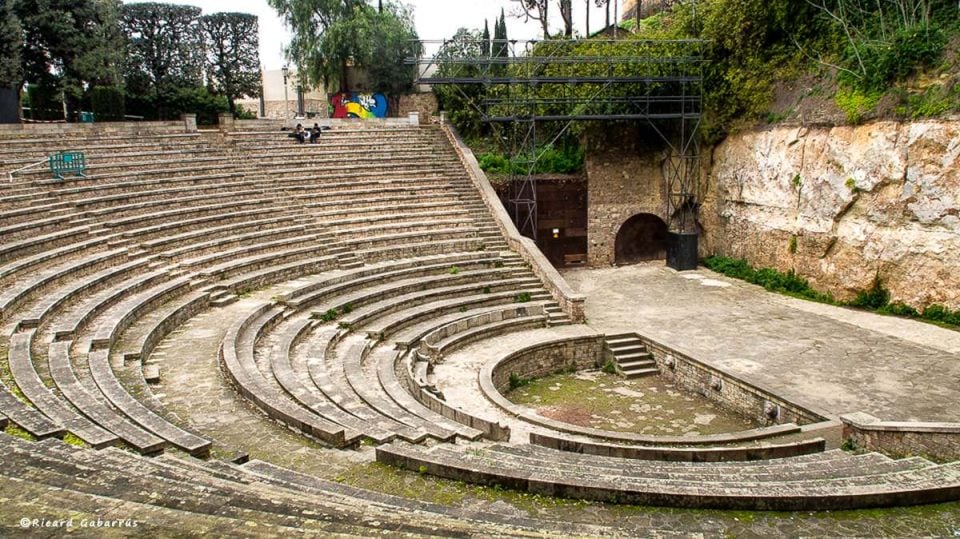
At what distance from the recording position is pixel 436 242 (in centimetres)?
1867

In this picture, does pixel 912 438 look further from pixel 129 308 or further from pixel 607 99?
pixel 607 99

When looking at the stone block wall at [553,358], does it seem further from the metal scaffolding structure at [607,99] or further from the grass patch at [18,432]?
the grass patch at [18,432]

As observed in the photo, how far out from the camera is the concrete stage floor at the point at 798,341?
11.7 metres

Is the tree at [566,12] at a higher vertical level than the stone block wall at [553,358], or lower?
higher

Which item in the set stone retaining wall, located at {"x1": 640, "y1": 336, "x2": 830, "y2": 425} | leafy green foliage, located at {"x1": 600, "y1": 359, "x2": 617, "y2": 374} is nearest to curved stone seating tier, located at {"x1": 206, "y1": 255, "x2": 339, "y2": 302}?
leafy green foliage, located at {"x1": 600, "y1": 359, "x2": 617, "y2": 374}

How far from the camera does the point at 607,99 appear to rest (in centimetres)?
2194

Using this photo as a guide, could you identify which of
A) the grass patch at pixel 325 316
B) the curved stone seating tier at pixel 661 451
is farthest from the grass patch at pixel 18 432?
the grass patch at pixel 325 316

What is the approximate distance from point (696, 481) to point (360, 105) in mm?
25564

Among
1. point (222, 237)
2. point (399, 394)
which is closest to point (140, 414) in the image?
point (399, 394)

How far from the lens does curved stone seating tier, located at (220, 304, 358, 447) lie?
7.71 metres

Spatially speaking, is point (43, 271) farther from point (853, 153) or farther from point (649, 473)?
point (853, 153)

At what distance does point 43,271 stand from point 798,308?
16.1m

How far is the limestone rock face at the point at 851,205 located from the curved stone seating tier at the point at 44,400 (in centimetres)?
1608

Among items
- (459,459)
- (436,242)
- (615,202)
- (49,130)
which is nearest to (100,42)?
(49,130)
